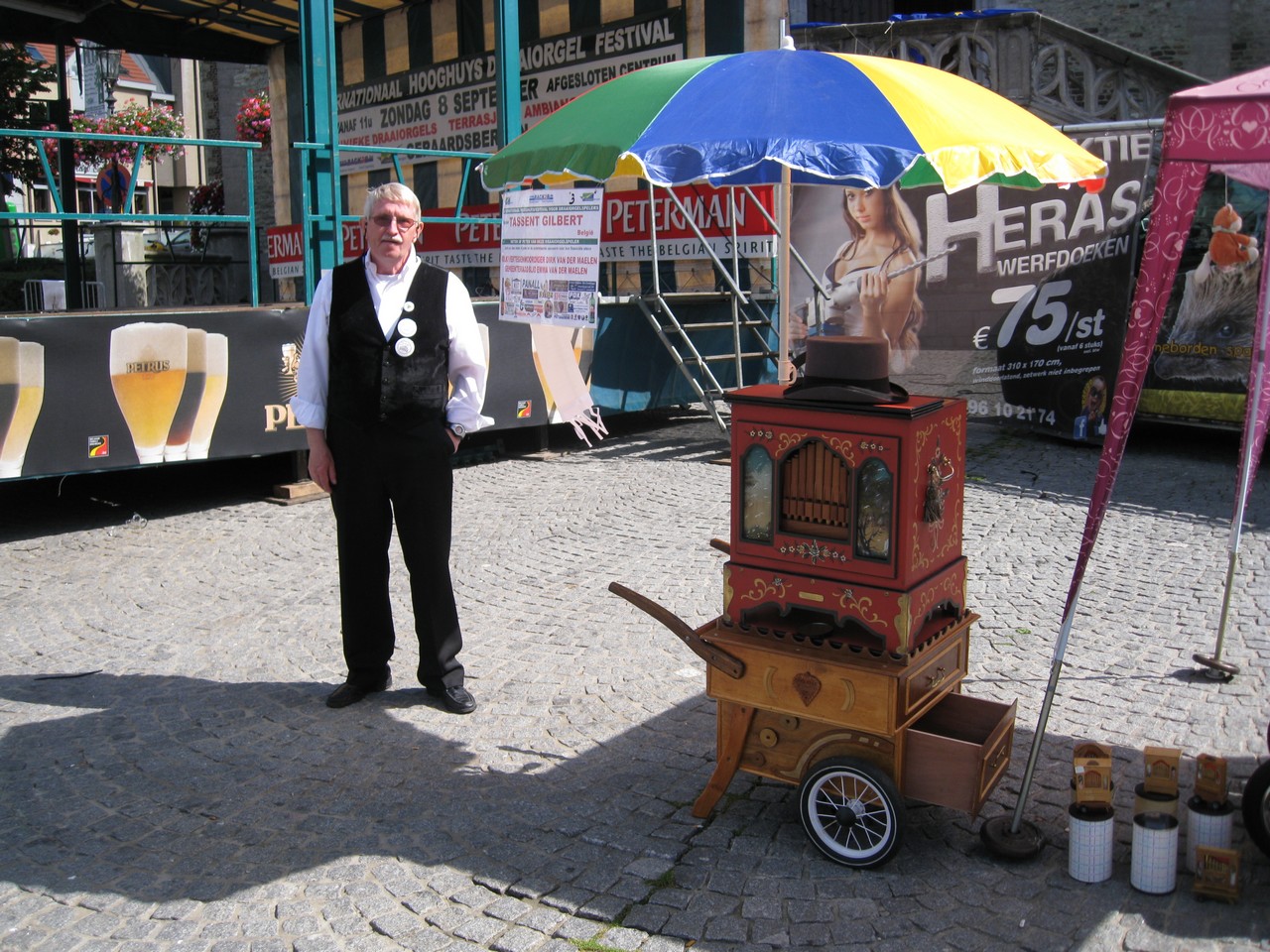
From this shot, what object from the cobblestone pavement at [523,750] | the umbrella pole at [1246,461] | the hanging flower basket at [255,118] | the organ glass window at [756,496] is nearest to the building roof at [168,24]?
the hanging flower basket at [255,118]

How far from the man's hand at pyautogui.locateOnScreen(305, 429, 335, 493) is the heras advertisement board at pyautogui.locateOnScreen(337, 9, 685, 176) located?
758 centimetres

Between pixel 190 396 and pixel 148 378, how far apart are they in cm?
30

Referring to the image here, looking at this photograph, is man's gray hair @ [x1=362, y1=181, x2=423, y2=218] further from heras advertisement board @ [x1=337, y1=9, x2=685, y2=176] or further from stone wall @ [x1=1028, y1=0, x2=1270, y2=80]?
stone wall @ [x1=1028, y1=0, x2=1270, y2=80]

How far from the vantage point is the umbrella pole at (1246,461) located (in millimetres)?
4512

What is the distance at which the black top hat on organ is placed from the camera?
3.63 metres

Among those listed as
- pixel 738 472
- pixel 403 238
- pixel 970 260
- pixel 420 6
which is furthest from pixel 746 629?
pixel 420 6

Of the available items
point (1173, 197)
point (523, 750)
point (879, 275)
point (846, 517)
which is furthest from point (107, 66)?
point (1173, 197)

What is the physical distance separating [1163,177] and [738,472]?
147 cm

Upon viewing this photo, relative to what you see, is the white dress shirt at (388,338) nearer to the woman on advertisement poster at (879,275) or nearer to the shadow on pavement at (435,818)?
the shadow on pavement at (435,818)

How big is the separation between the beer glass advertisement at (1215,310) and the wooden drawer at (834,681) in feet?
21.9

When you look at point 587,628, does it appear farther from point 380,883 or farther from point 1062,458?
point 1062,458

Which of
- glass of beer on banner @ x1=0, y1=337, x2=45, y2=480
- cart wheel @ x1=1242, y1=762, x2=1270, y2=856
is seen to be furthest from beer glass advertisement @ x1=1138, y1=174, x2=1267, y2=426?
glass of beer on banner @ x1=0, y1=337, x2=45, y2=480

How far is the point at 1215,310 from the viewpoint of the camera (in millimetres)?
9430

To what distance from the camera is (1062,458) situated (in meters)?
9.79
